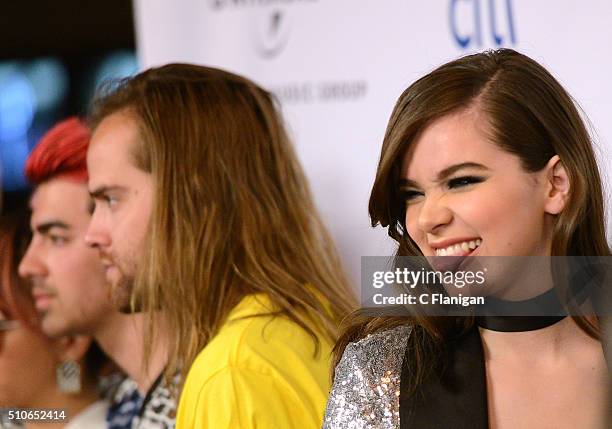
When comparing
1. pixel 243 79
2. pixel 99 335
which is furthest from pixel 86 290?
pixel 243 79

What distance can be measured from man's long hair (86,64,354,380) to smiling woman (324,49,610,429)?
364 millimetres

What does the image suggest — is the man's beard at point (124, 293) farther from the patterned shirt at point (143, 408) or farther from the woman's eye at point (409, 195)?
the woman's eye at point (409, 195)

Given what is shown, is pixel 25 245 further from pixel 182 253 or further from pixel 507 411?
pixel 507 411

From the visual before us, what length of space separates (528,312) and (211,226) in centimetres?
65

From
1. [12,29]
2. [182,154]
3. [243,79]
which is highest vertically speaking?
[12,29]

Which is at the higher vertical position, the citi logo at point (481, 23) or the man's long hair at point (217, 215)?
the citi logo at point (481, 23)

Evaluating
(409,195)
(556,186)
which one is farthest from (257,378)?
(556,186)

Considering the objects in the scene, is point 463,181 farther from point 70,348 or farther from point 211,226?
point 70,348

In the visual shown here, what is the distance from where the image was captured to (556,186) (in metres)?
1.32

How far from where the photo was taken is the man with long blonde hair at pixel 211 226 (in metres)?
1.73

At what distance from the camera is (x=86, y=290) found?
6.97 ft

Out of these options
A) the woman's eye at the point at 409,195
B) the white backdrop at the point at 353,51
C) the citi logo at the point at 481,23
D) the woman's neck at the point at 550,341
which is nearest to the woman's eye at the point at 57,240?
the white backdrop at the point at 353,51

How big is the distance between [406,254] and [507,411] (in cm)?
24

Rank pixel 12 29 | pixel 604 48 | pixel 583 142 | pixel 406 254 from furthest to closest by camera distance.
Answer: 1. pixel 12 29
2. pixel 604 48
3. pixel 406 254
4. pixel 583 142
